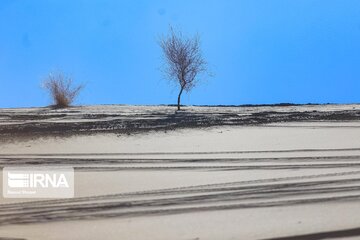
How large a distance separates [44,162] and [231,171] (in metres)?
2.08

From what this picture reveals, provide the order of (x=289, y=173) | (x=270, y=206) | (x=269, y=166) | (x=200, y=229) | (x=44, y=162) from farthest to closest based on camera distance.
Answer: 1. (x=44, y=162)
2. (x=269, y=166)
3. (x=289, y=173)
4. (x=270, y=206)
5. (x=200, y=229)

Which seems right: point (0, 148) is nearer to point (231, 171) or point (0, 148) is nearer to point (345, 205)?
point (231, 171)

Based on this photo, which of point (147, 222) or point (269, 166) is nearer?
point (147, 222)

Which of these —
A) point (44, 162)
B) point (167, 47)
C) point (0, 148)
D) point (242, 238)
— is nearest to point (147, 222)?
point (242, 238)

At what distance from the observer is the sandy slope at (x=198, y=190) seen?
2.09 metres

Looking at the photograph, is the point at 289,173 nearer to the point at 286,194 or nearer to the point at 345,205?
the point at 286,194

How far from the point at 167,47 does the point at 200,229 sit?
12165mm

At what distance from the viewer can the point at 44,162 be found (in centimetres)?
412

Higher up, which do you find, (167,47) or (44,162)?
(167,47)

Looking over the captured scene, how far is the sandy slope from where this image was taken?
209cm

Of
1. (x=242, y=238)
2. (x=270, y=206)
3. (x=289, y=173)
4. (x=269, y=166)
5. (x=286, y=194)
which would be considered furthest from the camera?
(x=269, y=166)

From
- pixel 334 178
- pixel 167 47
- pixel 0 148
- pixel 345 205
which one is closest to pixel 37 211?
pixel 345 205

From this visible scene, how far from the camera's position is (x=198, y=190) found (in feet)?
9.24

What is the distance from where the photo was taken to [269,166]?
349 cm
